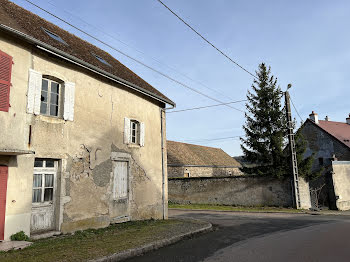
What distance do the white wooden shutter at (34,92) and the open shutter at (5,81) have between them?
0.57 meters

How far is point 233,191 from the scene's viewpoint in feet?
63.9

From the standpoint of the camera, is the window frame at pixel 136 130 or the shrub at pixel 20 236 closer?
the shrub at pixel 20 236

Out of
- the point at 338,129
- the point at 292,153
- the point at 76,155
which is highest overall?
the point at 338,129

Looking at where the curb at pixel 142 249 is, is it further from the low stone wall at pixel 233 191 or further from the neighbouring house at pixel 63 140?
the low stone wall at pixel 233 191

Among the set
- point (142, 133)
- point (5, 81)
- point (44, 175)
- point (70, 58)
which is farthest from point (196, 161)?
point (5, 81)

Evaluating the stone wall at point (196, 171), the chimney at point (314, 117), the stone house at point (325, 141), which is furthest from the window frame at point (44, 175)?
the chimney at point (314, 117)

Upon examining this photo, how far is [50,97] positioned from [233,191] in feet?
48.6

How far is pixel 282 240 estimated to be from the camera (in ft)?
24.3

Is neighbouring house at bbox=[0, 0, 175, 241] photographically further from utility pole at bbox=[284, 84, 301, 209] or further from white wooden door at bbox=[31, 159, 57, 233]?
utility pole at bbox=[284, 84, 301, 209]

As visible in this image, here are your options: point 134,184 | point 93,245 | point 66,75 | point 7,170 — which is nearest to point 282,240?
point 93,245

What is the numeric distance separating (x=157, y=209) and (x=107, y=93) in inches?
214

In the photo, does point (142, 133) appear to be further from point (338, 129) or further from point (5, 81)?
point (338, 129)

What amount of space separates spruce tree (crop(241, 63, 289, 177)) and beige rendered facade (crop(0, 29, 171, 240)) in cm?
1002

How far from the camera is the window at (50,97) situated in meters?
7.99
